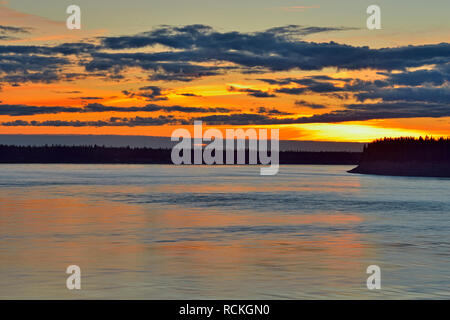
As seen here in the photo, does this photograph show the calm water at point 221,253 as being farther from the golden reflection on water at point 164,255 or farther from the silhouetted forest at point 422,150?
the silhouetted forest at point 422,150

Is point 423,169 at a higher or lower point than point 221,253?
lower

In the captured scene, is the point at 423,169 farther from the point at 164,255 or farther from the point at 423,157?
the point at 164,255

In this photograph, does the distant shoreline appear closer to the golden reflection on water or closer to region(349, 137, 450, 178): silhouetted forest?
region(349, 137, 450, 178): silhouetted forest

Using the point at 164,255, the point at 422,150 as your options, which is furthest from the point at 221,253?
the point at 422,150

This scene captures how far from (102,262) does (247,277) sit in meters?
6.07

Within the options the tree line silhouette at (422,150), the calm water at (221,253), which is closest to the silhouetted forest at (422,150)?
the tree line silhouette at (422,150)

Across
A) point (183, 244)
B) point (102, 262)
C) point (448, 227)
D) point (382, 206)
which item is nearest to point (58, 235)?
point (183, 244)

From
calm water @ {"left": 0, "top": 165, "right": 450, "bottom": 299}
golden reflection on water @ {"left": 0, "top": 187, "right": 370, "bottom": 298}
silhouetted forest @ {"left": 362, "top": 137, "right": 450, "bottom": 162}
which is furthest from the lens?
silhouetted forest @ {"left": 362, "top": 137, "right": 450, "bottom": 162}

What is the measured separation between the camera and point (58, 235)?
3344cm

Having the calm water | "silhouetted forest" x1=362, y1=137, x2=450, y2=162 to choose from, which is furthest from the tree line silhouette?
the calm water
